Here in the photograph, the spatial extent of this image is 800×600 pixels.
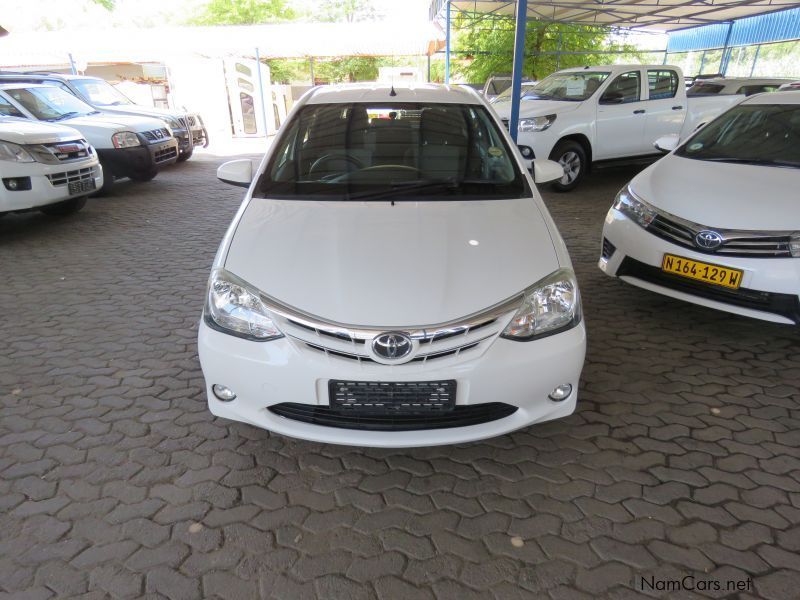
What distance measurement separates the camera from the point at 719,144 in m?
4.36

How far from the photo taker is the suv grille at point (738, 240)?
10.3ft

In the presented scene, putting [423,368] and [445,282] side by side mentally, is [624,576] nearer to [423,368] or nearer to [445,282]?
[423,368]

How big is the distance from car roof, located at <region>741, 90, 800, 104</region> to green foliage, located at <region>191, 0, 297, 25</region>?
4117cm

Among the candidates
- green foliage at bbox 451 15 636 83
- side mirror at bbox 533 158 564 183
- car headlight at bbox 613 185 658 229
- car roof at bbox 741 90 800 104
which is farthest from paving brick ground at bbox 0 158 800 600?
green foliage at bbox 451 15 636 83

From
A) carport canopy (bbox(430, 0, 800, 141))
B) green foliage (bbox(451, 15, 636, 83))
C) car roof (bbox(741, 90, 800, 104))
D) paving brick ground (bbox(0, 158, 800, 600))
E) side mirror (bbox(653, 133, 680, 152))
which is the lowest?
paving brick ground (bbox(0, 158, 800, 600))

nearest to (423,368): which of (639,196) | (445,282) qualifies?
(445,282)

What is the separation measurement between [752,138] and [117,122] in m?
8.57

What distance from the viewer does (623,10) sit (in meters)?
16.4

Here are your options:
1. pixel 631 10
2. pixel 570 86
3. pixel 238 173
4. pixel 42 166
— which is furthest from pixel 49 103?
pixel 631 10

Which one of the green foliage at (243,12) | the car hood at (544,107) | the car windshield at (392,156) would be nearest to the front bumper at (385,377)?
the car windshield at (392,156)

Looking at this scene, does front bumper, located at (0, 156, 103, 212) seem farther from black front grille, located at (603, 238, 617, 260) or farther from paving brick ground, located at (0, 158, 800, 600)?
black front grille, located at (603, 238, 617, 260)

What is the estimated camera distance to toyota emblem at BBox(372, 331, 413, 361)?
204 cm

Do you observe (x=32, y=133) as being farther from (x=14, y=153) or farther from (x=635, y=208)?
(x=635, y=208)

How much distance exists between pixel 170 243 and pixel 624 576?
18.3ft
